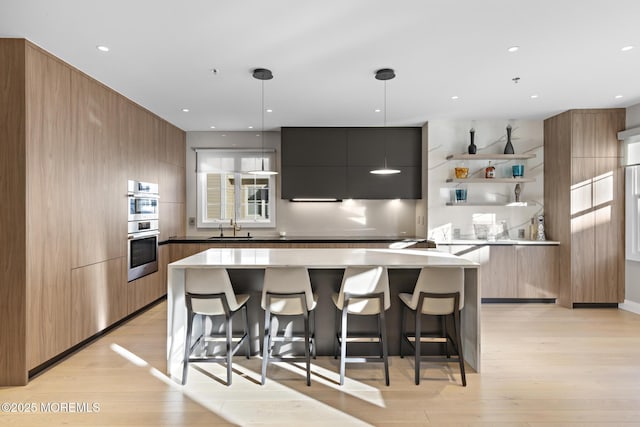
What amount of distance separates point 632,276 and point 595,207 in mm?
952

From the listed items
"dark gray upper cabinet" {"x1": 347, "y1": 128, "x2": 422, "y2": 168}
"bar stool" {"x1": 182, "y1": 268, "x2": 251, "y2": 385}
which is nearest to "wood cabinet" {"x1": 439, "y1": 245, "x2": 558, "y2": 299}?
→ "dark gray upper cabinet" {"x1": 347, "y1": 128, "x2": 422, "y2": 168}

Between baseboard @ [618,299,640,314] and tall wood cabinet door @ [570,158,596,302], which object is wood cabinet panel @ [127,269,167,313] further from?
baseboard @ [618,299,640,314]

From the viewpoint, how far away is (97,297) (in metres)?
3.43

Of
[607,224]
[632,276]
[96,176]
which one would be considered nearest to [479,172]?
[607,224]

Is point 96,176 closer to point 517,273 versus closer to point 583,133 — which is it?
point 517,273

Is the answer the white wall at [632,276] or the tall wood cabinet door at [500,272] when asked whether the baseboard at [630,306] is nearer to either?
the white wall at [632,276]

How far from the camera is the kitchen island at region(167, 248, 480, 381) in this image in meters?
2.68

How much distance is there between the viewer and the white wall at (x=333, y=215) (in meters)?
5.76

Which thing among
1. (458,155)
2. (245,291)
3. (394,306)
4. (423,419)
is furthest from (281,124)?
(423,419)

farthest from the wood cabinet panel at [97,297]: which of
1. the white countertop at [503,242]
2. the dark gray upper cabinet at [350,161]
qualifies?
the white countertop at [503,242]

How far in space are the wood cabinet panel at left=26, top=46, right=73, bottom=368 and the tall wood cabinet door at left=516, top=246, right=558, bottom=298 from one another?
17.0 feet

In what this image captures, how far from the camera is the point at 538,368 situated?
2867 mm

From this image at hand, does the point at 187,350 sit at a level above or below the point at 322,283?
below

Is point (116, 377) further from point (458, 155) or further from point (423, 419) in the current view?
point (458, 155)
